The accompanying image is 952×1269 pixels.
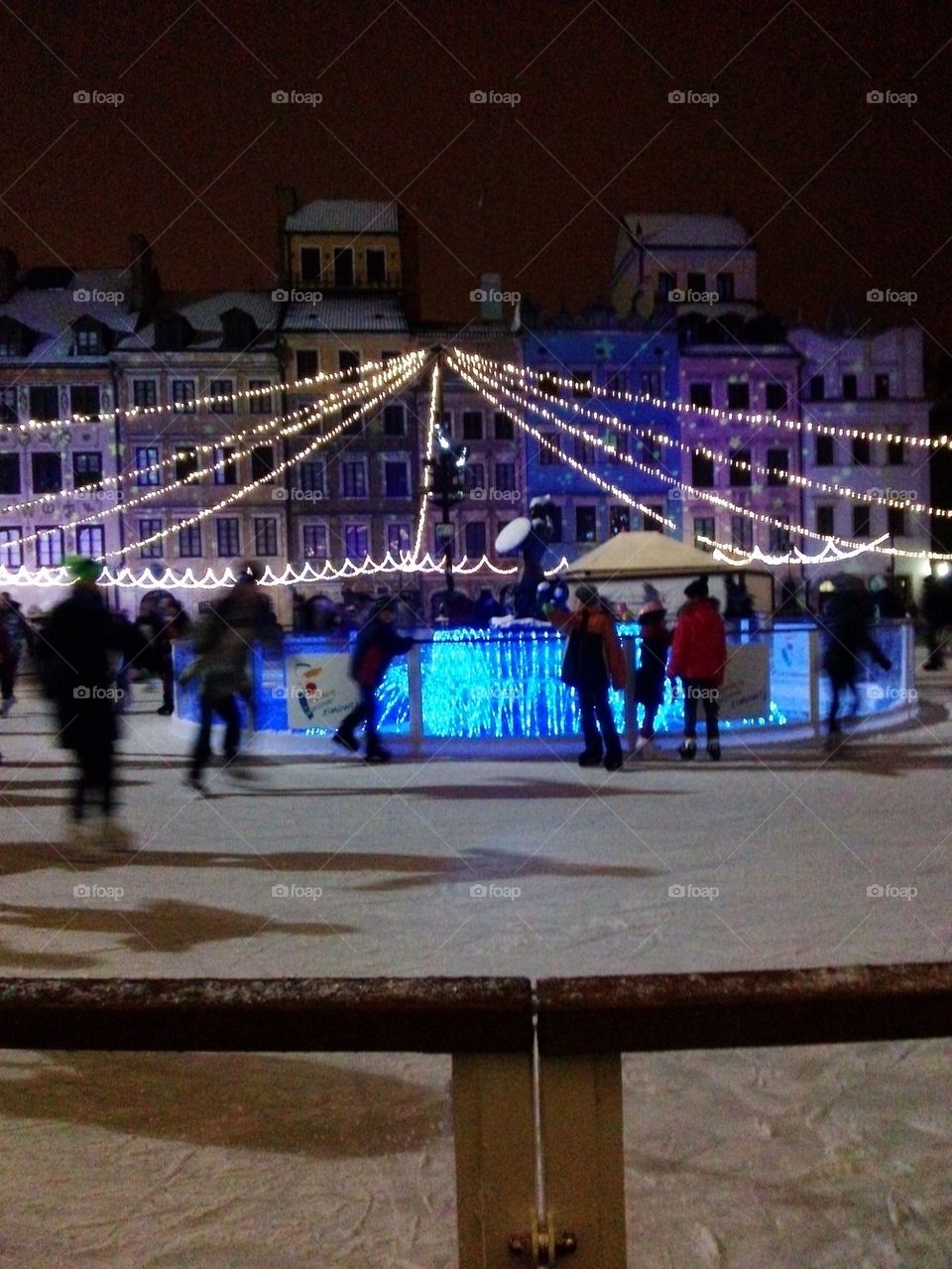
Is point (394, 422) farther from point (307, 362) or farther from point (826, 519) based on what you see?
point (826, 519)

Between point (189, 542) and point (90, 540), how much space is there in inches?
116

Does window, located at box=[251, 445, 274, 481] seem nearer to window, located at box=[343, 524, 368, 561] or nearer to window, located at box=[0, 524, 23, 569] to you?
window, located at box=[343, 524, 368, 561]

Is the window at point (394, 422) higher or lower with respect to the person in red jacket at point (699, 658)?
higher

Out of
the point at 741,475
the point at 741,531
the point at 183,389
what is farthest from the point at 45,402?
the point at 741,531

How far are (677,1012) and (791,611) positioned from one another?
29013 mm

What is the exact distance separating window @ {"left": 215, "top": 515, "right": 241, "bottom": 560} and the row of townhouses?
0.20 ft

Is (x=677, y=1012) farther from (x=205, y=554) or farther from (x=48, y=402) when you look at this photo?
(x=48, y=402)

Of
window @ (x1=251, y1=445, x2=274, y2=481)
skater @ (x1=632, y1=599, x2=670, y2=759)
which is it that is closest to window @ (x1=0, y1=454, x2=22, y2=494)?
window @ (x1=251, y1=445, x2=274, y2=481)

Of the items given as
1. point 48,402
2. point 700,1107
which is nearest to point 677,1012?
point 700,1107

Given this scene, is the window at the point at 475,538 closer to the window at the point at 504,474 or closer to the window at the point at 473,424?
the window at the point at 504,474

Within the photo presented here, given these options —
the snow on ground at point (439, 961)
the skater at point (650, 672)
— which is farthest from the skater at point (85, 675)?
the skater at point (650, 672)

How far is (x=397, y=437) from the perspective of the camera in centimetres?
3969

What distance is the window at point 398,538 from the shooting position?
3909cm

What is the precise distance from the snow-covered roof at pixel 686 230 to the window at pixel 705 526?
9157 mm
